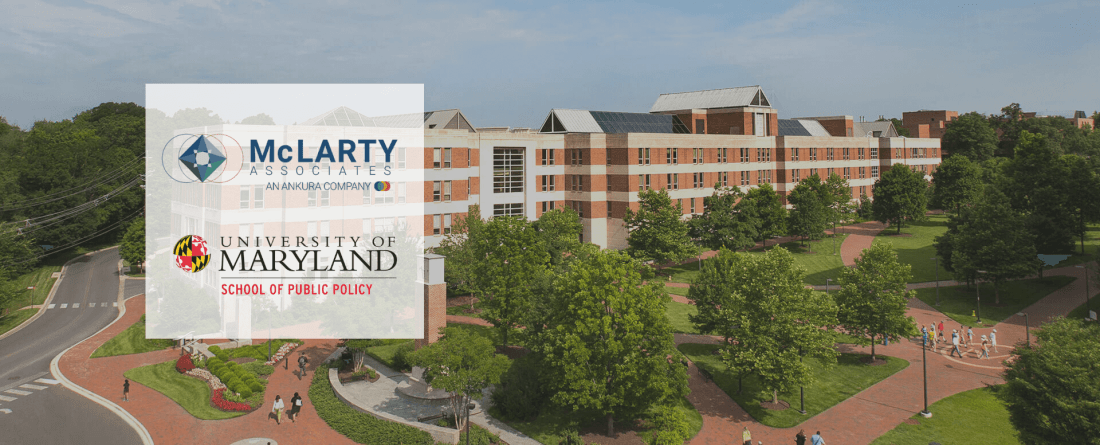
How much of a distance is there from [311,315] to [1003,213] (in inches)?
2029

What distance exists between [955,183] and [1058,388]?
77.8 m

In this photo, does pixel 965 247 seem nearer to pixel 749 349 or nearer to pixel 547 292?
pixel 749 349

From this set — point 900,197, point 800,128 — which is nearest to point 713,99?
point 800,128

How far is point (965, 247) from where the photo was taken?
52062 mm

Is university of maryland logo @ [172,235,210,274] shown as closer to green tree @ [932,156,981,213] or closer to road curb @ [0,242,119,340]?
road curb @ [0,242,119,340]

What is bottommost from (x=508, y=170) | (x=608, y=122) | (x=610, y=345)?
(x=610, y=345)

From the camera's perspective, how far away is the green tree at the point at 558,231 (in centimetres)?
5372

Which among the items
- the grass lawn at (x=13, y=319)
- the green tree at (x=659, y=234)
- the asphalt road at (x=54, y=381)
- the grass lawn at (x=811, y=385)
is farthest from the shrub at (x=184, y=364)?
the green tree at (x=659, y=234)

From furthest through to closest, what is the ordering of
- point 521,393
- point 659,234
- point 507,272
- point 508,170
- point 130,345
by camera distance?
point 508,170
point 659,234
point 130,345
point 507,272
point 521,393

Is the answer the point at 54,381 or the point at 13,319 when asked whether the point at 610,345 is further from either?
the point at 13,319

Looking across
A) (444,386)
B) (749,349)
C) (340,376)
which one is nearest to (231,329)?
(340,376)

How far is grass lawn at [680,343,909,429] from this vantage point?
3219cm

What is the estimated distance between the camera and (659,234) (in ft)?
192

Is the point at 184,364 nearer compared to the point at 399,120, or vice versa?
the point at 184,364
